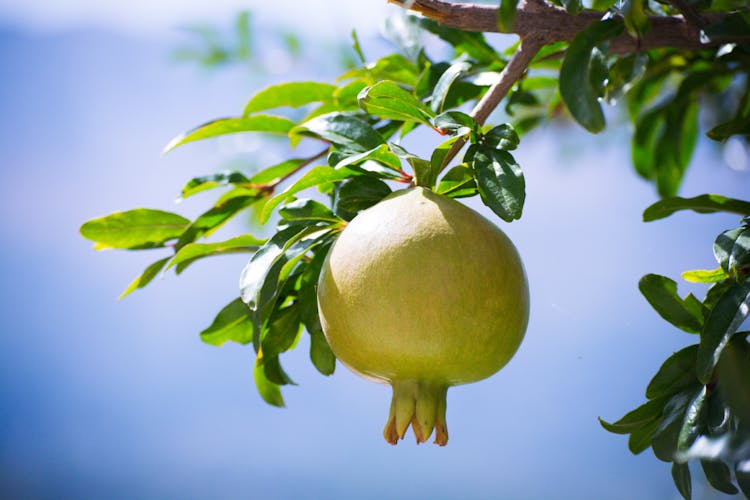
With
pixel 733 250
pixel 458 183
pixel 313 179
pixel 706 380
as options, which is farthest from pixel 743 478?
pixel 313 179

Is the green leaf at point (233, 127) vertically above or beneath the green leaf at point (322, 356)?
above

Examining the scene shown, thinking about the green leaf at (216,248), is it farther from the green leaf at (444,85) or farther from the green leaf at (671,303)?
the green leaf at (671,303)

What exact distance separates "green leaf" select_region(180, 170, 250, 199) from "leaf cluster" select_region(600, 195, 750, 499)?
50cm

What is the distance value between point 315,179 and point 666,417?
404 mm

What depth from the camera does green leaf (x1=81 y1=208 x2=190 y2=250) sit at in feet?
3.34

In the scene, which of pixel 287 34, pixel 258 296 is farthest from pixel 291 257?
pixel 287 34

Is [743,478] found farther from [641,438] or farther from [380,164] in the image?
[380,164]

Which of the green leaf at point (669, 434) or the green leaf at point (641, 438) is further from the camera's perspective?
the green leaf at point (641, 438)

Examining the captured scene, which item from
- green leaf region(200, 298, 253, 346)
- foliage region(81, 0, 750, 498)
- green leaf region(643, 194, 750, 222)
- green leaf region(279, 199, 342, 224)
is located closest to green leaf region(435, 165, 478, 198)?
foliage region(81, 0, 750, 498)

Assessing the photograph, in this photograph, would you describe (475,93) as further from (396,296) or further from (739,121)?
(396,296)

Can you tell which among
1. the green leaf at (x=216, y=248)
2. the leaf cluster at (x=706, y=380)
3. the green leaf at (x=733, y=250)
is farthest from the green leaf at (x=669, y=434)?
the green leaf at (x=216, y=248)

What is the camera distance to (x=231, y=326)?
1.03 meters

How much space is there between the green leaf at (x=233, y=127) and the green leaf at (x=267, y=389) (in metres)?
0.29

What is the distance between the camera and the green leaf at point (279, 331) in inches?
36.0
